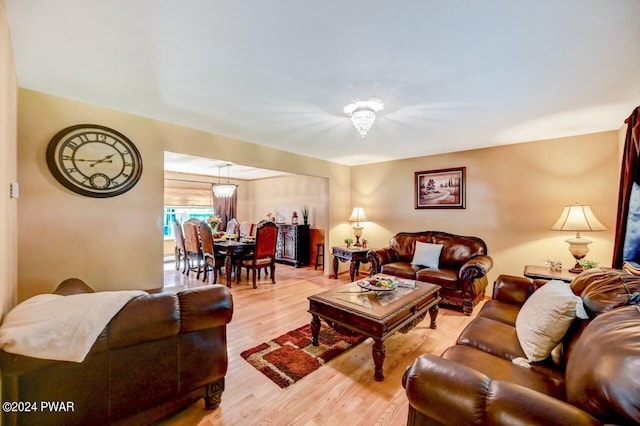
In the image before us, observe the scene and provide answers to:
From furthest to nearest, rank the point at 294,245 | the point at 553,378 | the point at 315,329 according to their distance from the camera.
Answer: the point at 294,245 → the point at 315,329 → the point at 553,378

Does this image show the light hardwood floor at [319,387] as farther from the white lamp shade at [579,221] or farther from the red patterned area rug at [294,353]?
the white lamp shade at [579,221]

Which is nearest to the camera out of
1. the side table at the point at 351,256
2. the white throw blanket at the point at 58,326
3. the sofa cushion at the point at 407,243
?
the white throw blanket at the point at 58,326

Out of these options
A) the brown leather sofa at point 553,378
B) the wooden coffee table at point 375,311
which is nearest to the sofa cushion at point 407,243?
the wooden coffee table at point 375,311

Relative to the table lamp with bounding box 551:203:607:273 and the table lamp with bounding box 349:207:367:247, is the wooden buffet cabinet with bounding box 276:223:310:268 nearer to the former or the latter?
the table lamp with bounding box 349:207:367:247

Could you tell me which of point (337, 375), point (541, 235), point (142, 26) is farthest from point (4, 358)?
point (541, 235)

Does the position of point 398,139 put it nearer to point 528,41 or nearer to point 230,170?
point 528,41

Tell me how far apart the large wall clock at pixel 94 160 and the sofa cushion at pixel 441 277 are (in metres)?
3.67

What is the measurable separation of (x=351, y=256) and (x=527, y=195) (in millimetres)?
2778

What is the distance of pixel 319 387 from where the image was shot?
1927 mm

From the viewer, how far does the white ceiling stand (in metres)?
1.32

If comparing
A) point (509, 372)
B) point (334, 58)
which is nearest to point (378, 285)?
point (509, 372)

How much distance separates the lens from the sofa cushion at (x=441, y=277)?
11.2 ft

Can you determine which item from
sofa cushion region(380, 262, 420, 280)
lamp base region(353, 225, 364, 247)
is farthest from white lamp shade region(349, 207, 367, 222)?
sofa cushion region(380, 262, 420, 280)

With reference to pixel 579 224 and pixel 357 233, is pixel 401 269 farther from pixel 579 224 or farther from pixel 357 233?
pixel 579 224
